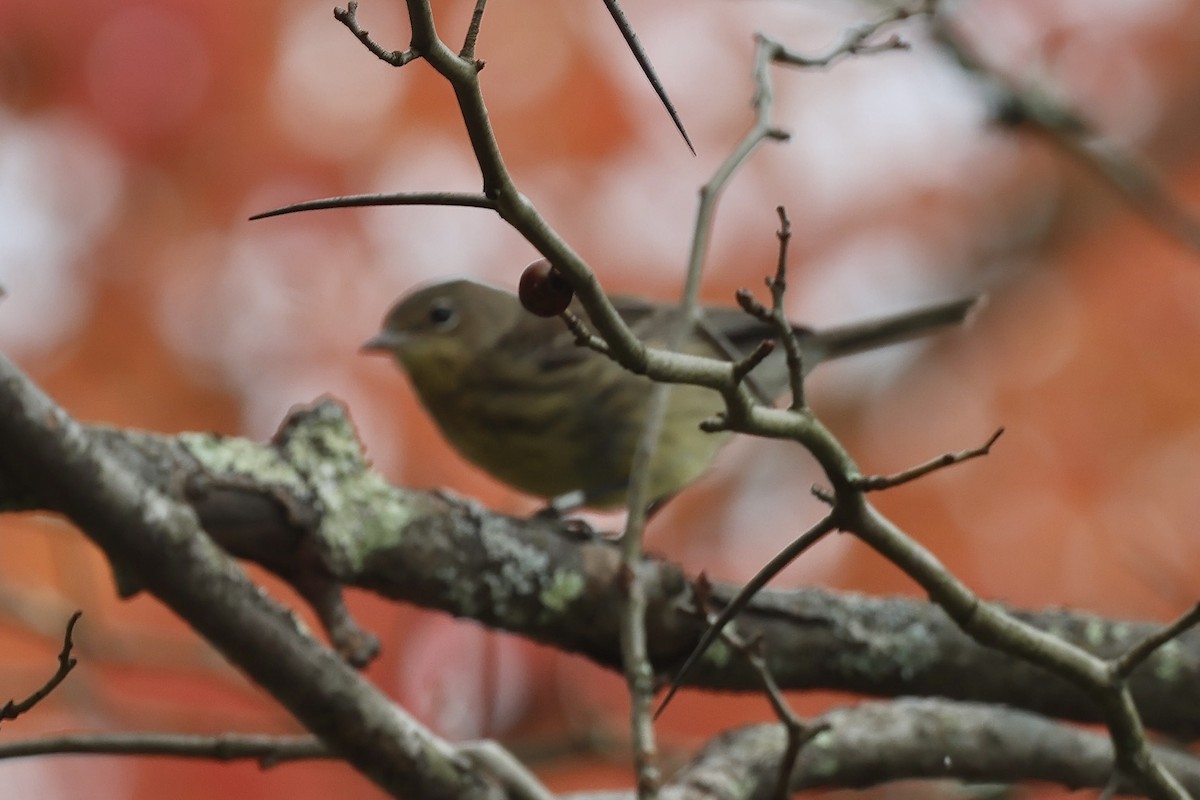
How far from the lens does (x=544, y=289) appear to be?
4.48 feet

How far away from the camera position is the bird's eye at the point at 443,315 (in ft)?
15.7

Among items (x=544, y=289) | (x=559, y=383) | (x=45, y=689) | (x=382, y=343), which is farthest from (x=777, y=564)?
(x=382, y=343)

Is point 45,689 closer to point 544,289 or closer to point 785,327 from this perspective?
point 544,289

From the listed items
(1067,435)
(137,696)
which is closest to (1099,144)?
(1067,435)

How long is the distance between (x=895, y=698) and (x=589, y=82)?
372 cm

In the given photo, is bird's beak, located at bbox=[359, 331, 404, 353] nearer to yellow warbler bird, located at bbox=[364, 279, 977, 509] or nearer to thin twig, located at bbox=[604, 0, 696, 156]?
yellow warbler bird, located at bbox=[364, 279, 977, 509]

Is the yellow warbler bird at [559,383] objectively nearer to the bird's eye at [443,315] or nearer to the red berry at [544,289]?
the bird's eye at [443,315]

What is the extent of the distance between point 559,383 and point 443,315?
2.19ft

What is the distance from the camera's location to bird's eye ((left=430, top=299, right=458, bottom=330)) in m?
4.78

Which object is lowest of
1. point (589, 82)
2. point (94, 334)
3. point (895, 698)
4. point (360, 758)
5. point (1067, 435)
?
point (360, 758)

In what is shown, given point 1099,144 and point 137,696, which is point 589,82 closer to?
point 1099,144

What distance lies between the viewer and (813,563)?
545 cm

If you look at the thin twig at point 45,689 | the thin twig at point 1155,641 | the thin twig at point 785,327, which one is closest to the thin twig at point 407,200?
the thin twig at point 785,327

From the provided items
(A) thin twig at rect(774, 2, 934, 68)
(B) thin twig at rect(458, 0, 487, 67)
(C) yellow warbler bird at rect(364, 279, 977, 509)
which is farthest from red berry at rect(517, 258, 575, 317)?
(C) yellow warbler bird at rect(364, 279, 977, 509)
